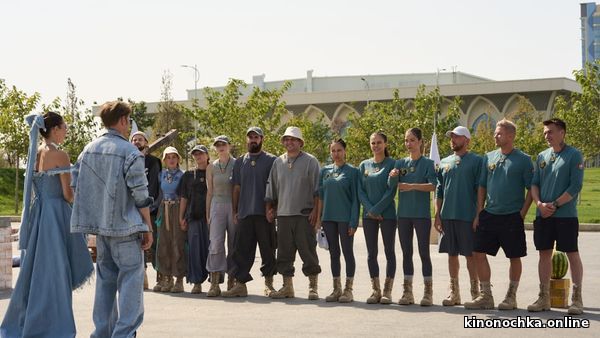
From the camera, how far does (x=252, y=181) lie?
1351 cm

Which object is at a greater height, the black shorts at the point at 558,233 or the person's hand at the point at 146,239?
the person's hand at the point at 146,239

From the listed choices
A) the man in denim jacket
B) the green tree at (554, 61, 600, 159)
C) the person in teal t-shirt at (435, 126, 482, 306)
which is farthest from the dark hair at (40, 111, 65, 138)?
the green tree at (554, 61, 600, 159)

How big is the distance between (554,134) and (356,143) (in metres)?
53.0

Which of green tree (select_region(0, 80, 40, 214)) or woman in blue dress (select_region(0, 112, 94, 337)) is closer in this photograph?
woman in blue dress (select_region(0, 112, 94, 337))

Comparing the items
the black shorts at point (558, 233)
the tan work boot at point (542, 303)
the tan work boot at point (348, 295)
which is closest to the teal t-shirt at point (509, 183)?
the black shorts at point (558, 233)

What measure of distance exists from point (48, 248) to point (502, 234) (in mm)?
4901

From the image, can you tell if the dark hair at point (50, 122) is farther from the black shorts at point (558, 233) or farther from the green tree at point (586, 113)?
the green tree at point (586, 113)

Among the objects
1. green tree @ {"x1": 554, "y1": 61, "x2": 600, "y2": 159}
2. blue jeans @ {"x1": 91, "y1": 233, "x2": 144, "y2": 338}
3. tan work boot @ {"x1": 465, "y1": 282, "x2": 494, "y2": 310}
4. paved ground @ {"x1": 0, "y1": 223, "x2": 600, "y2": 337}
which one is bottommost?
paved ground @ {"x1": 0, "y1": 223, "x2": 600, "y2": 337}

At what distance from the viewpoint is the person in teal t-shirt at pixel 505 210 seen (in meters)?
11.4

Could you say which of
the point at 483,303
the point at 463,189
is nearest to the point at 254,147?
the point at 463,189

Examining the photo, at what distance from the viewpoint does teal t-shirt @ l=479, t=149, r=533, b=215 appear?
37.5ft

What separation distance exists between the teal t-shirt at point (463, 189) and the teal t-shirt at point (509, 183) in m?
0.38

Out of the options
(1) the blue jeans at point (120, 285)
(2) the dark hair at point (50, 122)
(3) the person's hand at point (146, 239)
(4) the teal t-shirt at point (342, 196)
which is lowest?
(1) the blue jeans at point (120, 285)

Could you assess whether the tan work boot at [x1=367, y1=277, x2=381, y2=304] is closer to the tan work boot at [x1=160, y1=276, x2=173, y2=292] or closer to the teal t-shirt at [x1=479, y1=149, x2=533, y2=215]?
the teal t-shirt at [x1=479, y1=149, x2=533, y2=215]
